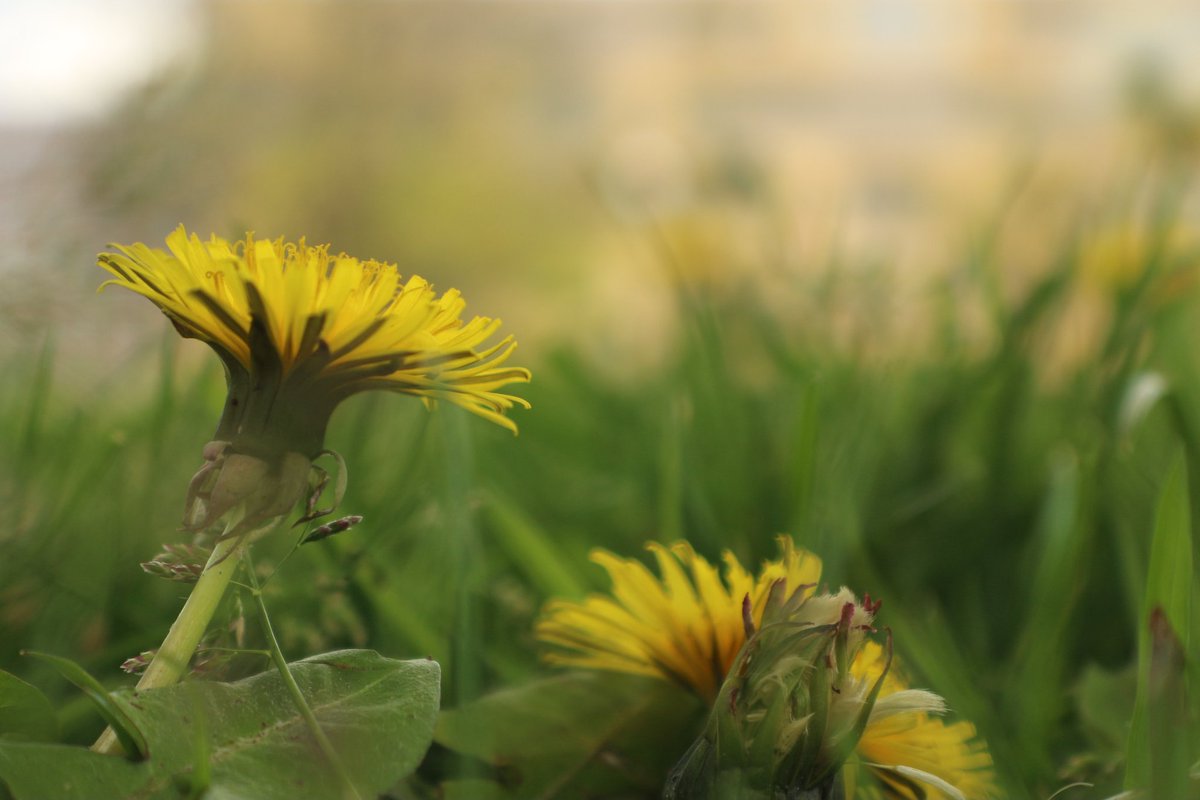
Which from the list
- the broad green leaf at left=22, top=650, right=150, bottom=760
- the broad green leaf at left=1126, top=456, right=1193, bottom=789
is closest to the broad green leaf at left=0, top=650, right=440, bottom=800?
the broad green leaf at left=22, top=650, right=150, bottom=760

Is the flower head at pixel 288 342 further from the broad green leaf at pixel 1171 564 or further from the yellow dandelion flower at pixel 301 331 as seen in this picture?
the broad green leaf at pixel 1171 564

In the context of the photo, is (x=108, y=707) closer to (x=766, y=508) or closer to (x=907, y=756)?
(x=907, y=756)

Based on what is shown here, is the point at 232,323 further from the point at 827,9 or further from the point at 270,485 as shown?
the point at 827,9

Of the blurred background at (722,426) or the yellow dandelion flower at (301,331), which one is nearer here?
the yellow dandelion flower at (301,331)

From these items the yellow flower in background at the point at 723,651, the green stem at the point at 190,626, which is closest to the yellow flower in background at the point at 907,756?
the yellow flower in background at the point at 723,651

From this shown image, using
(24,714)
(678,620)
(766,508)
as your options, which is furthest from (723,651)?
(766,508)

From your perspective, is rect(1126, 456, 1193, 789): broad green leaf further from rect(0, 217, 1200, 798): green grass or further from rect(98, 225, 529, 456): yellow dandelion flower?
rect(98, 225, 529, 456): yellow dandelion flower

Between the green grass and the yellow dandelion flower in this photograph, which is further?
the green grass
